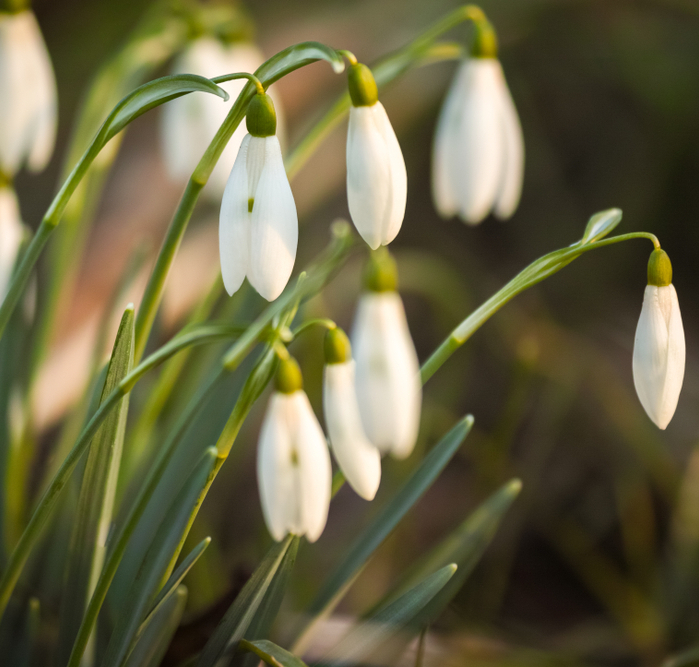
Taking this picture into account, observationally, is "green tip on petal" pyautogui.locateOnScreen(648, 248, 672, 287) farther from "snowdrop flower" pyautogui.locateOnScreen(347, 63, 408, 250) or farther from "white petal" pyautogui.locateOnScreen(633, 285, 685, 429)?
"snowdrop flower" pyautogui.locateOnScreen(347, 63, 408, 250)

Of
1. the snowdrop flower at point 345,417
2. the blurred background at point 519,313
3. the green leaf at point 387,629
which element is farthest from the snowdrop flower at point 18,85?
the green leaf at point 387,629

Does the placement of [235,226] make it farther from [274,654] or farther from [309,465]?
[274,654]

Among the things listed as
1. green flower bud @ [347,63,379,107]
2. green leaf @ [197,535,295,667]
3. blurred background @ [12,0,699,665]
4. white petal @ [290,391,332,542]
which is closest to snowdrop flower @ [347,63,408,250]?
green flower bud @ [347,63,379,107]

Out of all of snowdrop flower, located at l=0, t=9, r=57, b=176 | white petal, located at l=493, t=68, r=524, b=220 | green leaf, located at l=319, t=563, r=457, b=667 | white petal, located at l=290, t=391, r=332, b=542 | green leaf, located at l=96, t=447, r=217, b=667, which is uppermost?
snowdrop flower, located at l=0, t=9, r=57, b=176

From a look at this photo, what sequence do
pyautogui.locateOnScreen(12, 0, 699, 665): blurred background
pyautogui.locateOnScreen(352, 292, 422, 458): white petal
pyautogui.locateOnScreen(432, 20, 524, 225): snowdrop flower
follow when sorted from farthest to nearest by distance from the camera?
pyautogui.locateOnScreen(12, 0, 699, 665): blurred background < pyautogui.locateOnScreen(432, 20, 524, 225): snowdrop flower < pyautogui.locateOnScreen(352, 292, 422, 458): white petal

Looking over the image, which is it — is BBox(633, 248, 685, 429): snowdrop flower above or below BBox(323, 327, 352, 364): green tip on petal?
below

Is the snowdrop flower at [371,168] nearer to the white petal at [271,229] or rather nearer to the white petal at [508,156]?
the white petal at [271,229]
